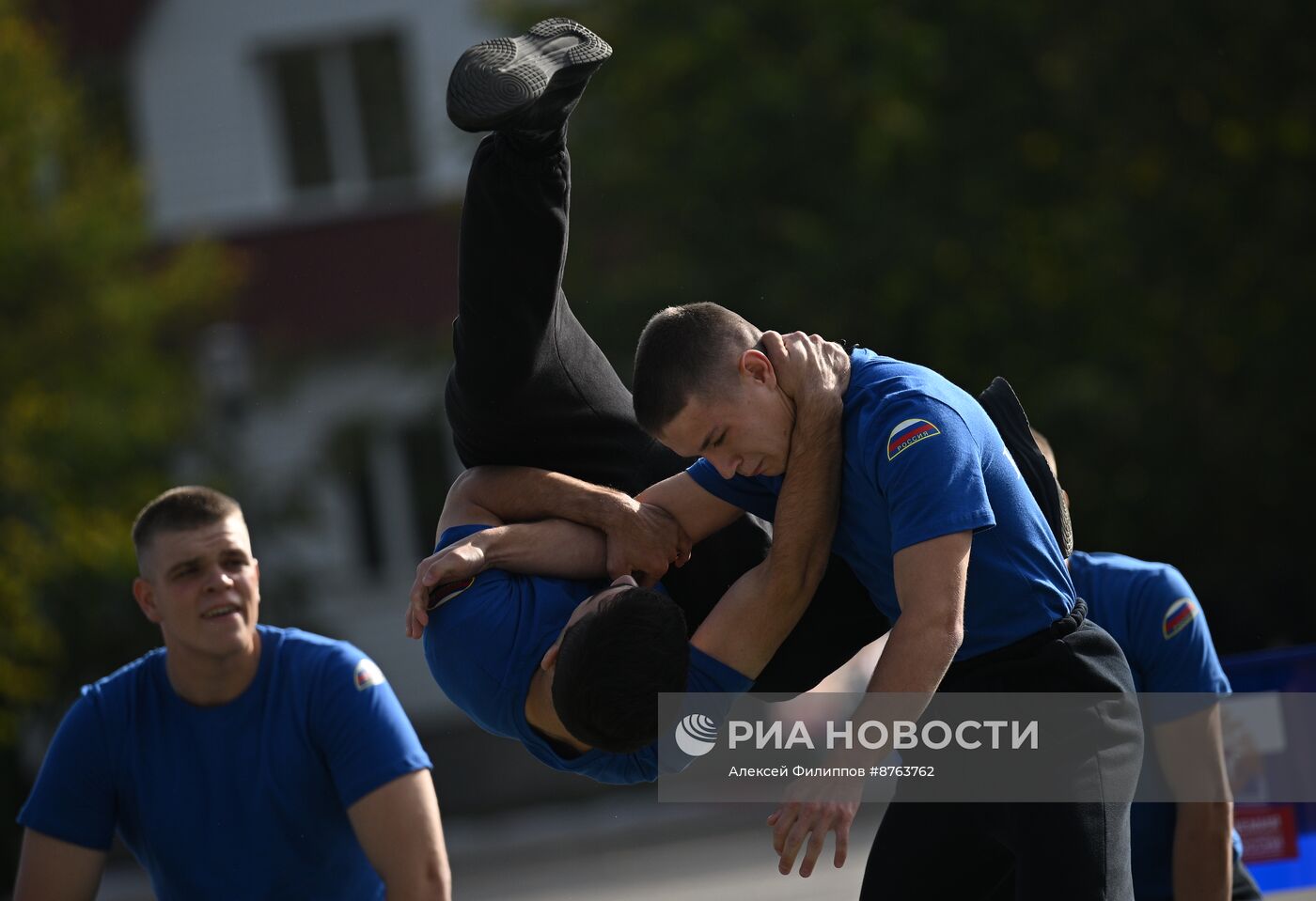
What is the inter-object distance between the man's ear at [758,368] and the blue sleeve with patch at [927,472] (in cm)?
27

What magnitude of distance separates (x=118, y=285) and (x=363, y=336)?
10.8 feet

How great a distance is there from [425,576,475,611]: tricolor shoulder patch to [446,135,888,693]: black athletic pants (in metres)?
0.48

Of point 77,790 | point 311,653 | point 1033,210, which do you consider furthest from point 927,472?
point 1033,210

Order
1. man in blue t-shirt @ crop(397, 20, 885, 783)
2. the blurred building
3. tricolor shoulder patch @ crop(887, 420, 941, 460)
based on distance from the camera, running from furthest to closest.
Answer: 1. the blurred building
2. man in blue t-shirt @ crop(397, 20, 885, 783)
3. tricolor shoulder patch @ crop(887, 420, 941, 460)

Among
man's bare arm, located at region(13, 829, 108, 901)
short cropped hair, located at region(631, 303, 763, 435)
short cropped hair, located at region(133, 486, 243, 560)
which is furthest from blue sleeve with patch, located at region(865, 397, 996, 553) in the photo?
man's bare arm, located at region(13, 829, 108, 901)

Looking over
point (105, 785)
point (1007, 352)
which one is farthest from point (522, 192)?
point (1007, 352)

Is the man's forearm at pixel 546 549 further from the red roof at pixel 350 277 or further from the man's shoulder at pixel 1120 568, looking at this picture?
the red roof at pixel 350 277

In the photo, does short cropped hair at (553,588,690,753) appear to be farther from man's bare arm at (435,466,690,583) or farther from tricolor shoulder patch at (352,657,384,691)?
tricolor shoulder patch at (352,657,384,691)

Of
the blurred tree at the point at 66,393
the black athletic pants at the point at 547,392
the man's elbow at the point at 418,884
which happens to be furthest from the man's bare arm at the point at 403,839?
the blurred tree at the point at 66,393

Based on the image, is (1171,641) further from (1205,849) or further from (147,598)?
(147,598)

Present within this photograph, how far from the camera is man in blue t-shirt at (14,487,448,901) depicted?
14.8ft

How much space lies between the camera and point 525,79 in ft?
13.3

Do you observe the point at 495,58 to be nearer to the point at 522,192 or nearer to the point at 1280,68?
the point at 522,192

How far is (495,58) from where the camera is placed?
13.3 feet
